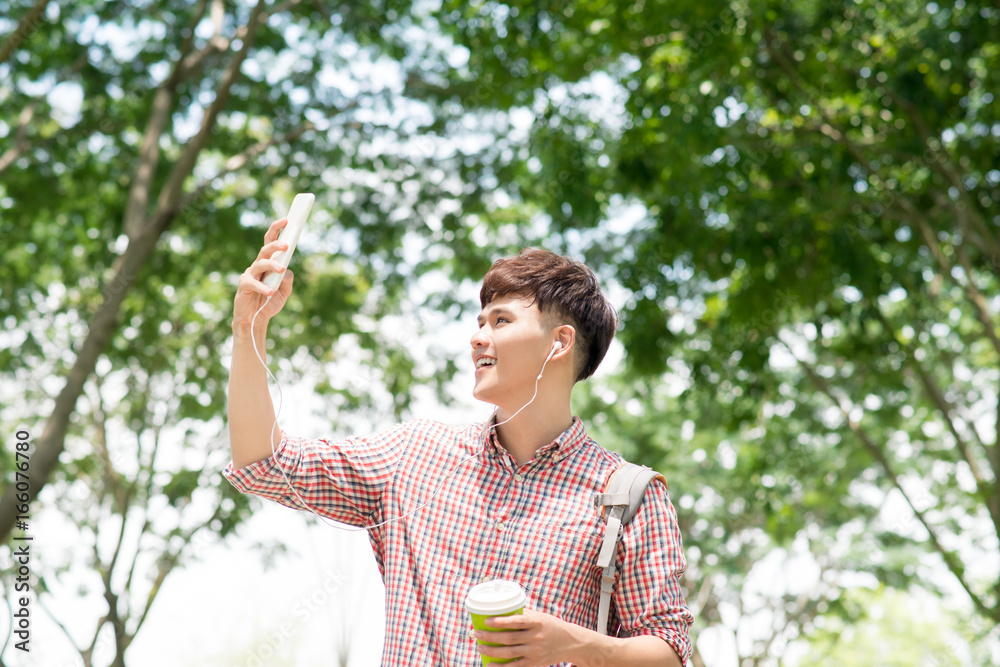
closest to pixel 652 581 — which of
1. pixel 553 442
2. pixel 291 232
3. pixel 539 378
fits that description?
pixel 553 442

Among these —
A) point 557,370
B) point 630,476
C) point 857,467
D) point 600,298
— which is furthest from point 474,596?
point 857,467

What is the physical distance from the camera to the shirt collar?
2223mm

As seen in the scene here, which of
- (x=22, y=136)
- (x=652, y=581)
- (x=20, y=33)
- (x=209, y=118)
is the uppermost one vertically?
(x=22, y=136)

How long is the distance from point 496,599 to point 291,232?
3.15 ft

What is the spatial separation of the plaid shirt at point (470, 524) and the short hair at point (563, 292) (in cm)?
23

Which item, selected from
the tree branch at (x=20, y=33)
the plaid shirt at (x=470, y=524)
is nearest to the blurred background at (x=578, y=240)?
the tree branch at (x=20, y=33)

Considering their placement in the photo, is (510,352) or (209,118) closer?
(510,352)

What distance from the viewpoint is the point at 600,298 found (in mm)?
Answer: 2436

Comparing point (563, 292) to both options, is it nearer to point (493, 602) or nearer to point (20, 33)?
point (493, 602)

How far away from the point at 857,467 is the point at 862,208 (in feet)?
21.1

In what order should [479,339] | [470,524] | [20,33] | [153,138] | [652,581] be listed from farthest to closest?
[153,138], [20,33], [479,339], [470,524], [652,581]

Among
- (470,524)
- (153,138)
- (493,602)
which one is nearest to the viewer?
(493,602)

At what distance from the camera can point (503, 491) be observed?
2197 mm

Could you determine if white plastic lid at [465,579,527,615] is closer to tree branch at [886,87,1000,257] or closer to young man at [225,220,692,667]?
young man at [225,220,692,667]
